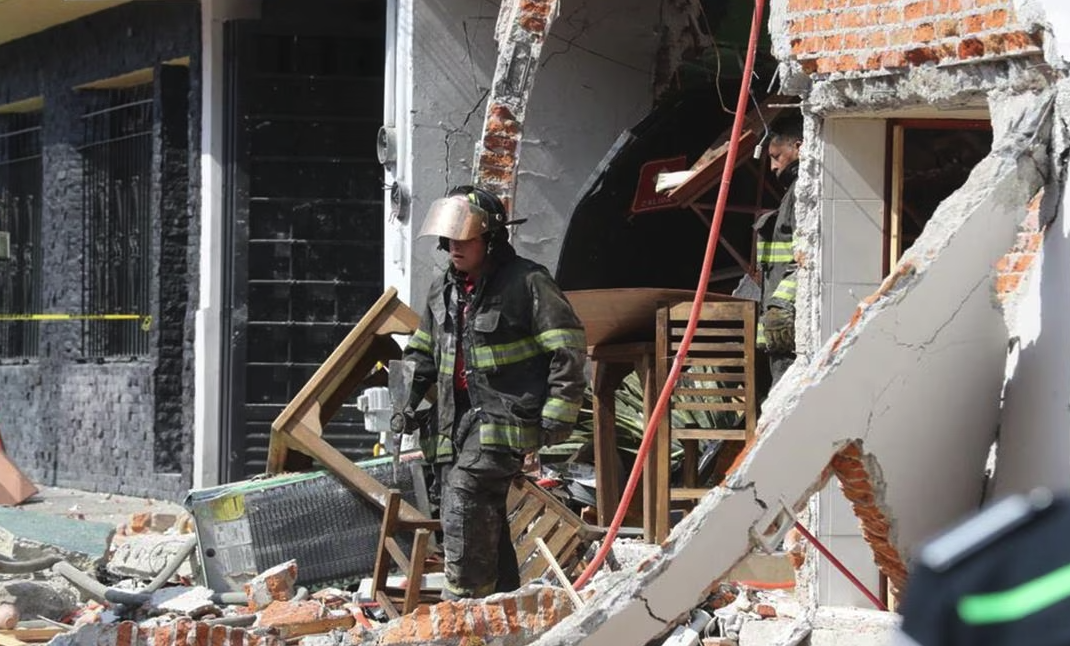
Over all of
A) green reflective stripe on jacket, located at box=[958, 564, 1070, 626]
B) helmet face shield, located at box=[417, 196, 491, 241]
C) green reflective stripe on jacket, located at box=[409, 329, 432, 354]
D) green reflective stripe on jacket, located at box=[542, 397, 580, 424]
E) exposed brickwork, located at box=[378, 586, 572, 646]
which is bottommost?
exposed brickwork, located at box=[378, 586, 572, 646]

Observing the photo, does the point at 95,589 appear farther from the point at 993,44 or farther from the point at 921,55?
the point at 993,44

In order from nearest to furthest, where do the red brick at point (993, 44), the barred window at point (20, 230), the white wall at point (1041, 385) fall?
the white wall at point (1041, 385)
the red brick at point (993, 44)
the barred window at point (20, 230)

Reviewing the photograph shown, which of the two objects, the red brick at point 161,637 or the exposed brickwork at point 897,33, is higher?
the exposed brickwork at point 897,33

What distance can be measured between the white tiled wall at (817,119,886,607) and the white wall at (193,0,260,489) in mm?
7109

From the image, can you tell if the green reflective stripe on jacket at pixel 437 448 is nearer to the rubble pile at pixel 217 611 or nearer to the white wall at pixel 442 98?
the rubble pile at pixel 217 611

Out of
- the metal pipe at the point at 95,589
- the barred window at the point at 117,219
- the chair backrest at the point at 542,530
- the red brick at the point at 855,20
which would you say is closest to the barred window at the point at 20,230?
the barred window at the point at 117,219

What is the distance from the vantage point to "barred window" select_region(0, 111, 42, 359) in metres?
16.0

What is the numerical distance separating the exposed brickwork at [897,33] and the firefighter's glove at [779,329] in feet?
4.19

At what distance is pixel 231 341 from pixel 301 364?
1.86 feet

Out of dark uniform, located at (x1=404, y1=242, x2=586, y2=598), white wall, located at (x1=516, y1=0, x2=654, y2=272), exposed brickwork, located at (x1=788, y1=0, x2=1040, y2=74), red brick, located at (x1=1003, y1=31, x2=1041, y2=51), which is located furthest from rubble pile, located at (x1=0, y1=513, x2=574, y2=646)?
white wall, located at (x1=516, y1=0, x2=654, y2=272)

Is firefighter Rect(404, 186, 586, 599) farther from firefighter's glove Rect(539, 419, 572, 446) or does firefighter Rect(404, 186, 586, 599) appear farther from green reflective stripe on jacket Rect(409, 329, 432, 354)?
green reflective stripe on jacket Rect(409, 329, 432, 354)

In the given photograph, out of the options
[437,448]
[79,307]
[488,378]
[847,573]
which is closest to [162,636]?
[437,448]

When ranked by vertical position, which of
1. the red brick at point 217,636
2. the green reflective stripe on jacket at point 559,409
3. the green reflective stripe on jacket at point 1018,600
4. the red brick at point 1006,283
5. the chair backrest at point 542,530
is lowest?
the red brick at point 217,636

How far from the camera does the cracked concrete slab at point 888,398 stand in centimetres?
536
